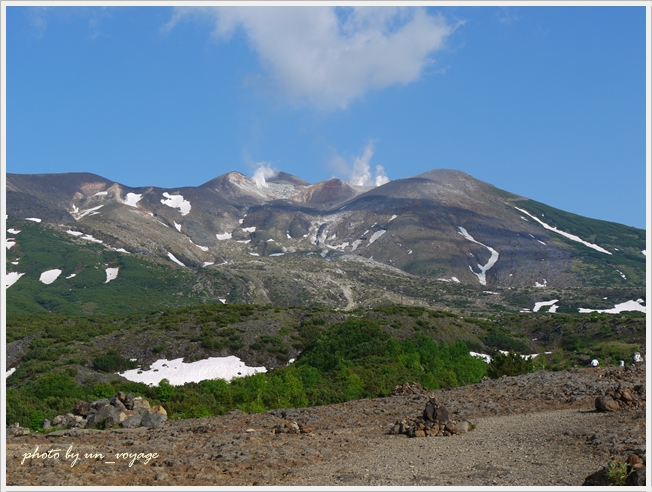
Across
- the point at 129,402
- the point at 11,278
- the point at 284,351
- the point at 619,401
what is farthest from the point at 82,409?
the point at 11,278

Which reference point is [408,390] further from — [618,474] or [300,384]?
[618,474]

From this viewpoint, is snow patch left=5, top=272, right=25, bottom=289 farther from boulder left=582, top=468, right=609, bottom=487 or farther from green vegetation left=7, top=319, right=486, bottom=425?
boulder left=582, top=468, right=609, bottom=487

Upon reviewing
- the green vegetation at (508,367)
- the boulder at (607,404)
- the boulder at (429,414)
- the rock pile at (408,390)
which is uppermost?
the green vegetation at (508,367)

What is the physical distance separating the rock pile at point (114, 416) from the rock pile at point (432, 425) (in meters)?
8.31

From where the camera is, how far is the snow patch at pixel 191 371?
130 ft

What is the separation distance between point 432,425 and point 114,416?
10.9m

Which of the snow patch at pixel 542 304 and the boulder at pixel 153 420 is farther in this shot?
the snow patch at pixel 542 304

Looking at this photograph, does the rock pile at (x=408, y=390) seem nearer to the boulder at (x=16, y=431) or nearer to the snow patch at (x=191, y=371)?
the snow patch at (x=191, y=371)

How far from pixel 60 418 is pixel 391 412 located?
11.6m

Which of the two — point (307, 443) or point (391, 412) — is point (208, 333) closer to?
point (391, 412)

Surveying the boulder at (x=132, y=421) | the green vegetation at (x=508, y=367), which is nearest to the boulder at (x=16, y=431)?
the boulder at (x=132, y=421)

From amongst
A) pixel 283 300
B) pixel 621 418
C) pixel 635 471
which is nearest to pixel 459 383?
pixel 621 418

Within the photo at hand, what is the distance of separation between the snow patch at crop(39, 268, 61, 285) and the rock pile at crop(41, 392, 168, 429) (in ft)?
421

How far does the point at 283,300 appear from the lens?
130875 mm
